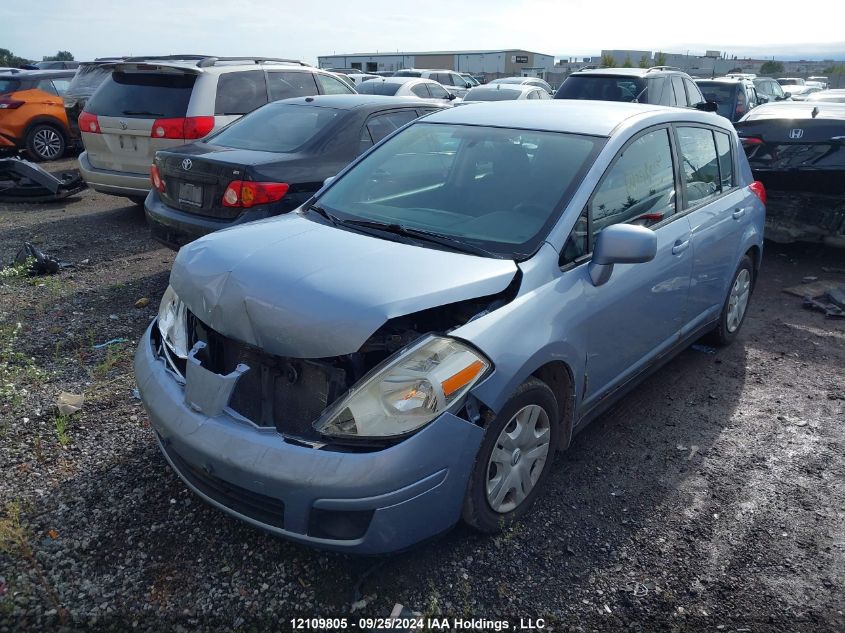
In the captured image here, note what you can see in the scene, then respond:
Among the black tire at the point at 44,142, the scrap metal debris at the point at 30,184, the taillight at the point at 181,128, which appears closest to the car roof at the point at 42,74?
the black tire at the point at 44,142

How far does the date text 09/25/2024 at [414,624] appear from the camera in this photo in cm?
256

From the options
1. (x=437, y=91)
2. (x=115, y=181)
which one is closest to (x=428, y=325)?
(x=115, y=181)

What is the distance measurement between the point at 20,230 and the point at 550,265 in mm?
7376

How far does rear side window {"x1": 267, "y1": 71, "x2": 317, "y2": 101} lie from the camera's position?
8.46m

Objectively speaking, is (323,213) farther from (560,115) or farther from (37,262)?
(37,262)

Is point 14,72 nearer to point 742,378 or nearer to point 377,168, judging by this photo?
point 377,168

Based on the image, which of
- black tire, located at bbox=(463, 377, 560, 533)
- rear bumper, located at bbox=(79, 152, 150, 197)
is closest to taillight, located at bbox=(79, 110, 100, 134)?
rear bumper, located at bbox=(79, 152, 150, 197)

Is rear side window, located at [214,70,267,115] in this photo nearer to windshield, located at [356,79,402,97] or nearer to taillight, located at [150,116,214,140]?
taillight, located at [150,116,214,140]

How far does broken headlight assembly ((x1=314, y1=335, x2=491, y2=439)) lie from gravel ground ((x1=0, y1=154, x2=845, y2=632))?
2.14 feet

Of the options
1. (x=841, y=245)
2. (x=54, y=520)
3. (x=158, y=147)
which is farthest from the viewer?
(x=158, y=147)

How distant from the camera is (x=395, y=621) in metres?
2.58

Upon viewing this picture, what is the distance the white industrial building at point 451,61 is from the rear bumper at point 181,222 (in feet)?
170

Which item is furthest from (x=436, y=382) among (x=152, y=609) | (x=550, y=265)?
(x=152, y=609)

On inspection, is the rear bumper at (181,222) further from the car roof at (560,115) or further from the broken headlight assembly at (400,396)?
the broken headlight assembly at (400,396)
